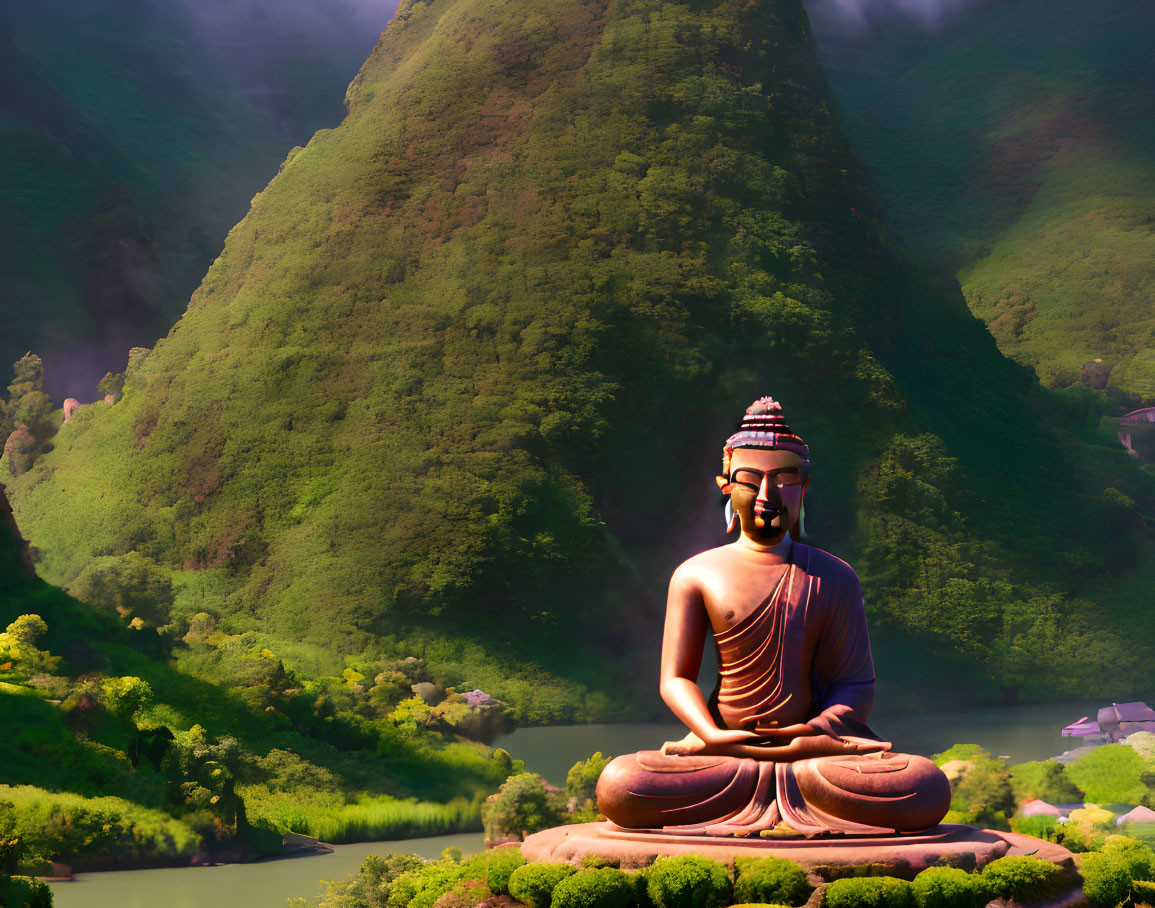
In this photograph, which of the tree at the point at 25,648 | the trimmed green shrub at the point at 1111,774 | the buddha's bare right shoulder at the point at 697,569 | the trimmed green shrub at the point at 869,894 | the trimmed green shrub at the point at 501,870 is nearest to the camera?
the trimmed green shrub at the point at 869,894

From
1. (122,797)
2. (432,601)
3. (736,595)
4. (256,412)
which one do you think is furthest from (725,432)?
(736,595)

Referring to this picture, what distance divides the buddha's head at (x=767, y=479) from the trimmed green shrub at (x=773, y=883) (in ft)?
9.15

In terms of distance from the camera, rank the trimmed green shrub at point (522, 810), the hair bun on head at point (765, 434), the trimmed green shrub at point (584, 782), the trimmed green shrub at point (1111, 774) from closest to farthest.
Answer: the hair bun on head at point (765, 434)
the trimmed green shrub at point (522, 810)
the trimmed green shrub at point (584, 782)
the trimmed green shrub at point (1111, 774)

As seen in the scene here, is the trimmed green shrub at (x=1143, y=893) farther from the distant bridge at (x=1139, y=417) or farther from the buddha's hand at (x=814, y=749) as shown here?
the distant bridge at (x=1139, y=417)

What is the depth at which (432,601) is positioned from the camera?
32375mm

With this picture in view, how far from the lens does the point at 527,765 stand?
2791cm

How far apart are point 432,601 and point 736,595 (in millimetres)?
23314

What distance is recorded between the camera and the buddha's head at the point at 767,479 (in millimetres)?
9945

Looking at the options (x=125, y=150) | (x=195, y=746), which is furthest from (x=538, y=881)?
(x=125, y=150)

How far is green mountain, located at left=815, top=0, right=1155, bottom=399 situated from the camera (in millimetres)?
53500

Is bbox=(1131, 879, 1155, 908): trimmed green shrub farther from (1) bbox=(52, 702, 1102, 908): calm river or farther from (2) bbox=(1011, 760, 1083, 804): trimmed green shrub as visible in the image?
(2) bbox=(1011, 760, 1083, 804): trimmed green shrub

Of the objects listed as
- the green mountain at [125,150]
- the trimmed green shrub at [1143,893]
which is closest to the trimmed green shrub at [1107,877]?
the trimmed green shrub at [1143,893]

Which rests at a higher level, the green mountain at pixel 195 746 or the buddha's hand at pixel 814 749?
the green mountain at pixel 195 746

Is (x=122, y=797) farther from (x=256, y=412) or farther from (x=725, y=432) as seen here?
(x=725, y=432)
